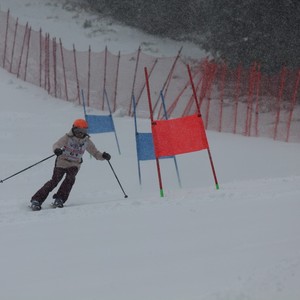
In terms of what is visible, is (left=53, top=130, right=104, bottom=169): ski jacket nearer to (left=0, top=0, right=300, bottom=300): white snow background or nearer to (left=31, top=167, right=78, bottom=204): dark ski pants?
(left=31, top=167, right=78, bottom=204): dark ski pants

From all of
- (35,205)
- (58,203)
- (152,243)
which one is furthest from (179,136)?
(152,243)

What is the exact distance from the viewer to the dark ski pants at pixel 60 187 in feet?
27.2

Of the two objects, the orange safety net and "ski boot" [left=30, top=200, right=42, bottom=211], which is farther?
the orange safety net

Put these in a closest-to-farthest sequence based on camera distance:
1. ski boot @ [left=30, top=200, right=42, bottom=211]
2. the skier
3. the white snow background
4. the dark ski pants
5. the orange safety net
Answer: the white snow background → ski boot @ [left=30, top=200, right=42, bottom=211] → the skier → the dark ski pants → the orange safety net

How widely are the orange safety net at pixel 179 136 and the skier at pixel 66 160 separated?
2.76 feet

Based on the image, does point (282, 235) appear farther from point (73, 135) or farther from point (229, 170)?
point (229, 170)

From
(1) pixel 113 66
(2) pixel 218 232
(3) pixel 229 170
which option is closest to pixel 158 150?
(2) pixel 218 232

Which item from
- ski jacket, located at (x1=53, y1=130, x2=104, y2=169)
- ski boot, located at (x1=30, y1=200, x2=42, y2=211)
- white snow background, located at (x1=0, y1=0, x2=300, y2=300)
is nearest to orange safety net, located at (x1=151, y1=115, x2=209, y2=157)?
white snow background, located at (x1=0, y1=0, x2=300, y2=300)

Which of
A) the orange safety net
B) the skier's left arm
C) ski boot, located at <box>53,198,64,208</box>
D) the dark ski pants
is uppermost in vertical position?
the orange safety net

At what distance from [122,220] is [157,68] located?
680 inches

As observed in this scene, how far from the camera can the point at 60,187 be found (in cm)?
841

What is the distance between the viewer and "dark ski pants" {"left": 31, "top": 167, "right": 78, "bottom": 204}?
8289mm

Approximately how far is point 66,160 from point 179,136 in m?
1.72

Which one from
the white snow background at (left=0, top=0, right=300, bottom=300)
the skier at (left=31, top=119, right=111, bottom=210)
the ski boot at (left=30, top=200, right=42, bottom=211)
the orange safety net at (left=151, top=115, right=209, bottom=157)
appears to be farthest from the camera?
the orange safety net at (left=151, top=115, right=209, bottom=157)
